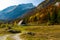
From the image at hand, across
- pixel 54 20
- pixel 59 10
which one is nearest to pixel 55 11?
pixel 59 10

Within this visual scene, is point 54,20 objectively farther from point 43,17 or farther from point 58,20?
point 43,17

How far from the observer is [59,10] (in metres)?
175

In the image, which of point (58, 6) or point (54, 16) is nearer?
point (54, 16)

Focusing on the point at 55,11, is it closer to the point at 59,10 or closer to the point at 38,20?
the point at 59,10

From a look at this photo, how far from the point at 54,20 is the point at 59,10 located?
57.0ft

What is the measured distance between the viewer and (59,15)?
544ft

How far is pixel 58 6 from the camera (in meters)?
184

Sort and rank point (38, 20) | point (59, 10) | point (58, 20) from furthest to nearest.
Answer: point (38, 20), point (59, 10), point (58, 20)

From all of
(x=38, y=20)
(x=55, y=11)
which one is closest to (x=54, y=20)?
(x=55, y=11)

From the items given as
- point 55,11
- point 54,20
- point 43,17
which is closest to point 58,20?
point 54,20

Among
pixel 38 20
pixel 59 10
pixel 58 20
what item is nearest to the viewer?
pixel 58 20

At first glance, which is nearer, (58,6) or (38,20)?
(58,6)

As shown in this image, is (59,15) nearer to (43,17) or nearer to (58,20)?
(58,20)

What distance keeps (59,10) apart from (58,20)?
1811 cm
